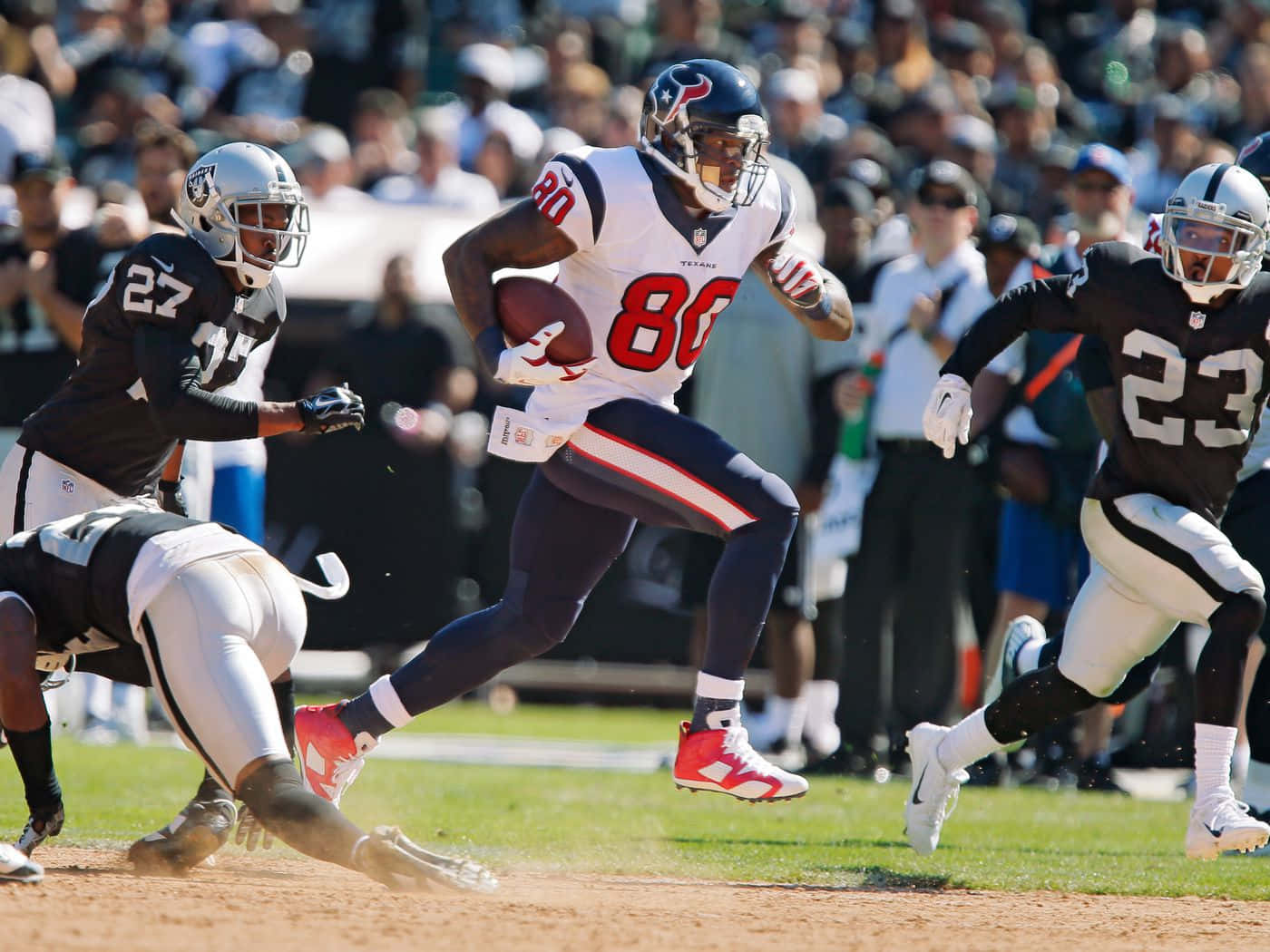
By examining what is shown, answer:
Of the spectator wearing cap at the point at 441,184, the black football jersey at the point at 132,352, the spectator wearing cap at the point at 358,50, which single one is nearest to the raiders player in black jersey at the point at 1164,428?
the black football jersey at the point at 132,352

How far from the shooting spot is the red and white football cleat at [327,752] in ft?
19.9

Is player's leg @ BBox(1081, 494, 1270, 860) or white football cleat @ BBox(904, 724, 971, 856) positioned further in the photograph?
white football cleat @ BBox(904, 724, 971, 856)

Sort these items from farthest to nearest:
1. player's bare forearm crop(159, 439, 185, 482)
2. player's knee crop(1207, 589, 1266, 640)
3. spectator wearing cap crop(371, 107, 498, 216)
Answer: spectator wearing cap crop(371, 107, 498, 216) < player's bare forearm crop(159, 439, 185, 482) < player's knee crop(1207, 589, 1266, 640)

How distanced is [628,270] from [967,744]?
1971mm

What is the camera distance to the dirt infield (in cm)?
434

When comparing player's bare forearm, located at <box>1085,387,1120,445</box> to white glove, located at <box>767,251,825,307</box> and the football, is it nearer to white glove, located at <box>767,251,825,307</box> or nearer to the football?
white glove, located at <box>767,251,825,307</box>

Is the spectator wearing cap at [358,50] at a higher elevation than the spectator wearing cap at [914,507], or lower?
higher

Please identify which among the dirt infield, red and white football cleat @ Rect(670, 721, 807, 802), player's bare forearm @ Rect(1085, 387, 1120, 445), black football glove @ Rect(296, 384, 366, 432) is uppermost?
player's bare forearm @ Rect(1085, 387, 1120, 445)

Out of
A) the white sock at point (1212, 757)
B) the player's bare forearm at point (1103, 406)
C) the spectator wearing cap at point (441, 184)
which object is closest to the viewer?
the white sock at point (1212, 757)

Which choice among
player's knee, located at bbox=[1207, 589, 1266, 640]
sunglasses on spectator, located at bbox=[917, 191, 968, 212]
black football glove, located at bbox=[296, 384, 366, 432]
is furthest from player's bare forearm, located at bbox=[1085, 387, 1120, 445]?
black football glove, located at bbox=[296, 384, 366, 432]

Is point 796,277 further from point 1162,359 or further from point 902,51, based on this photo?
point 902,51

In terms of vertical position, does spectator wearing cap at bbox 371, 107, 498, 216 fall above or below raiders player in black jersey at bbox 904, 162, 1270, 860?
above

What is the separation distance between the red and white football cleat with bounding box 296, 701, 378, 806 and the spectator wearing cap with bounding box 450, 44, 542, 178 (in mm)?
7318

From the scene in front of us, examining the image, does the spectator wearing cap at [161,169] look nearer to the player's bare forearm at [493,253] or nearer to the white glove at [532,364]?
the player's bare forearm at [493,253]
